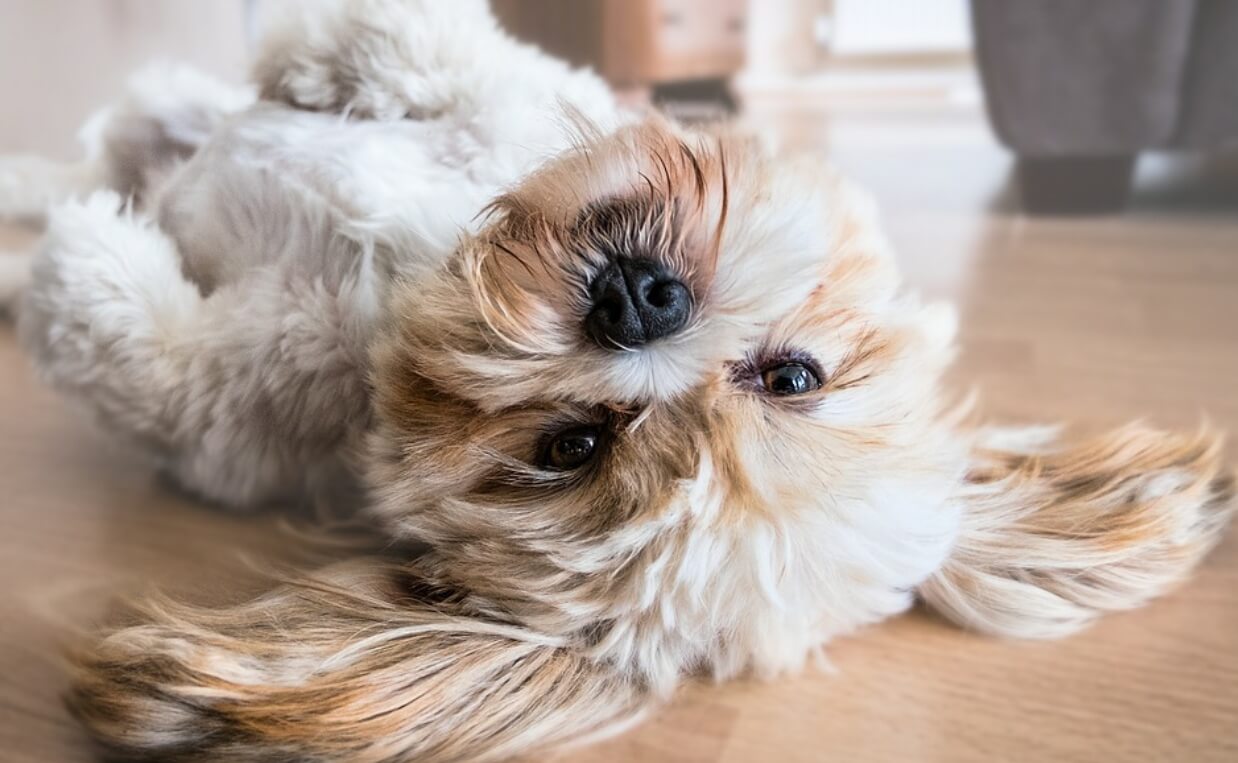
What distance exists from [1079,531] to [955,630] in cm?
18

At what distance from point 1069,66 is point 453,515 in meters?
2.40

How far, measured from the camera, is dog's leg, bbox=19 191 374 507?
1175 millimetres

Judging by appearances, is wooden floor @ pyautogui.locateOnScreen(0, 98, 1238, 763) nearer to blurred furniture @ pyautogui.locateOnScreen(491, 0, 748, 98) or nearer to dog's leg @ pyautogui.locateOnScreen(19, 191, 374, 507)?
dog's leg @ pyautogui.locateOnScreen(19, 191, 374, 507)

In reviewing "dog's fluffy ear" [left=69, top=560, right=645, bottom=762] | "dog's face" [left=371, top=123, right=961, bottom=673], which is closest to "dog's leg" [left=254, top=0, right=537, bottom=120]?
"dog's face" [left=371, top=123, right=961, bottom=673]

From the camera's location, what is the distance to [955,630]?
115 centimetres

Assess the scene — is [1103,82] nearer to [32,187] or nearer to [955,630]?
[955,630]

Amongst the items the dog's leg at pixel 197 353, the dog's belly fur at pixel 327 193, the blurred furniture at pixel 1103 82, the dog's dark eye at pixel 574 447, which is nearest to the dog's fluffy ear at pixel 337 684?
the dog's dark eye at pixel 574 447

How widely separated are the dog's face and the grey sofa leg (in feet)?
7.16

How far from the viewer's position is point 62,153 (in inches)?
103

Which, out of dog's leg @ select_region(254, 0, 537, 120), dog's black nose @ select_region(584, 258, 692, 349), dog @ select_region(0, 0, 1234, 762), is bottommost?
dog @ select_region(0, 0, 1234, 762)

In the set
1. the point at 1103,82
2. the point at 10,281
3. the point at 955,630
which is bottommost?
the point at 955,630

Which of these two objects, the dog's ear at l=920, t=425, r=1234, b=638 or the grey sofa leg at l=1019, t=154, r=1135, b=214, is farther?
the grey sofa leg at l=1019, t=154, r=1135, b=214

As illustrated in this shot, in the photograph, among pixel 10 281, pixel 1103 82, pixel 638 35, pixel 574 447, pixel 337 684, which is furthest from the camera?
pixel 638 35

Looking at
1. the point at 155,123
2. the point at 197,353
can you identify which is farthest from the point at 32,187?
the point at 197,353
